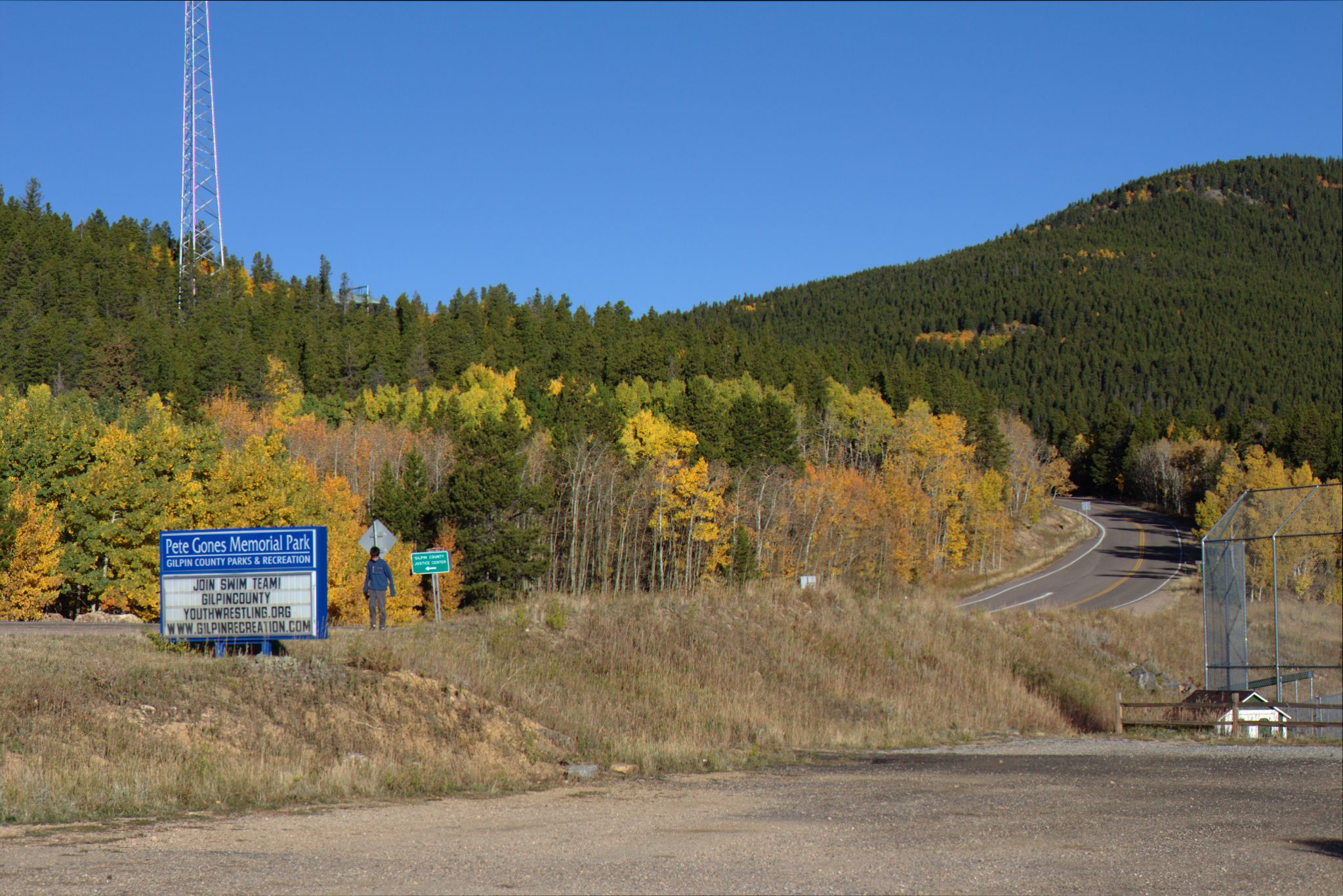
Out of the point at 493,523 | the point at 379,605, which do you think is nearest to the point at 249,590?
the point at 379,605

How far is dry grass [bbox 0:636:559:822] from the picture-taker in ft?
45.5


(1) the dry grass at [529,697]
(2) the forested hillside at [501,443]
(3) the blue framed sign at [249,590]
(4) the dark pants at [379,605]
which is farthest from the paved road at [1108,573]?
(3) the blue framed sign at [249,590]

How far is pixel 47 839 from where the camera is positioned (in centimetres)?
1138

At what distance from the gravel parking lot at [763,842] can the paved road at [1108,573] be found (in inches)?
1948

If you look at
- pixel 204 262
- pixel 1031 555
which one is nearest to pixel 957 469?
pixel 1031 555

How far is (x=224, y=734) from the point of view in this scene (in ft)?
52.9

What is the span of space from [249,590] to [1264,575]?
25622 mm

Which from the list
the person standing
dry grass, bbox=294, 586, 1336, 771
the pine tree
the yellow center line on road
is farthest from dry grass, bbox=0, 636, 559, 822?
the pine tree

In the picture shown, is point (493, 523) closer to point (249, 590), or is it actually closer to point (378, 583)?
point (378, 583)

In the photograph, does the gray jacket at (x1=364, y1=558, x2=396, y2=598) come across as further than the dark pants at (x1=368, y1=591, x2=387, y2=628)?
No

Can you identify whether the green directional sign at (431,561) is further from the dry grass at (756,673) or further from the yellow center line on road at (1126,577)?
the yellow center line on road at (1126,577)

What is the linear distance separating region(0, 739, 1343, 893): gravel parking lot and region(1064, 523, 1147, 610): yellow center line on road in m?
42.6

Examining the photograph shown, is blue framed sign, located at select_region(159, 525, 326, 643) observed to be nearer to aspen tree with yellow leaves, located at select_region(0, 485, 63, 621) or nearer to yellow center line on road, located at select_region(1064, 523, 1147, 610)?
aspen tree with yellow leaves, located at select_region(0, 485, 63, 621)

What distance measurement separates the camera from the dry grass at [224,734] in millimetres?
13867
